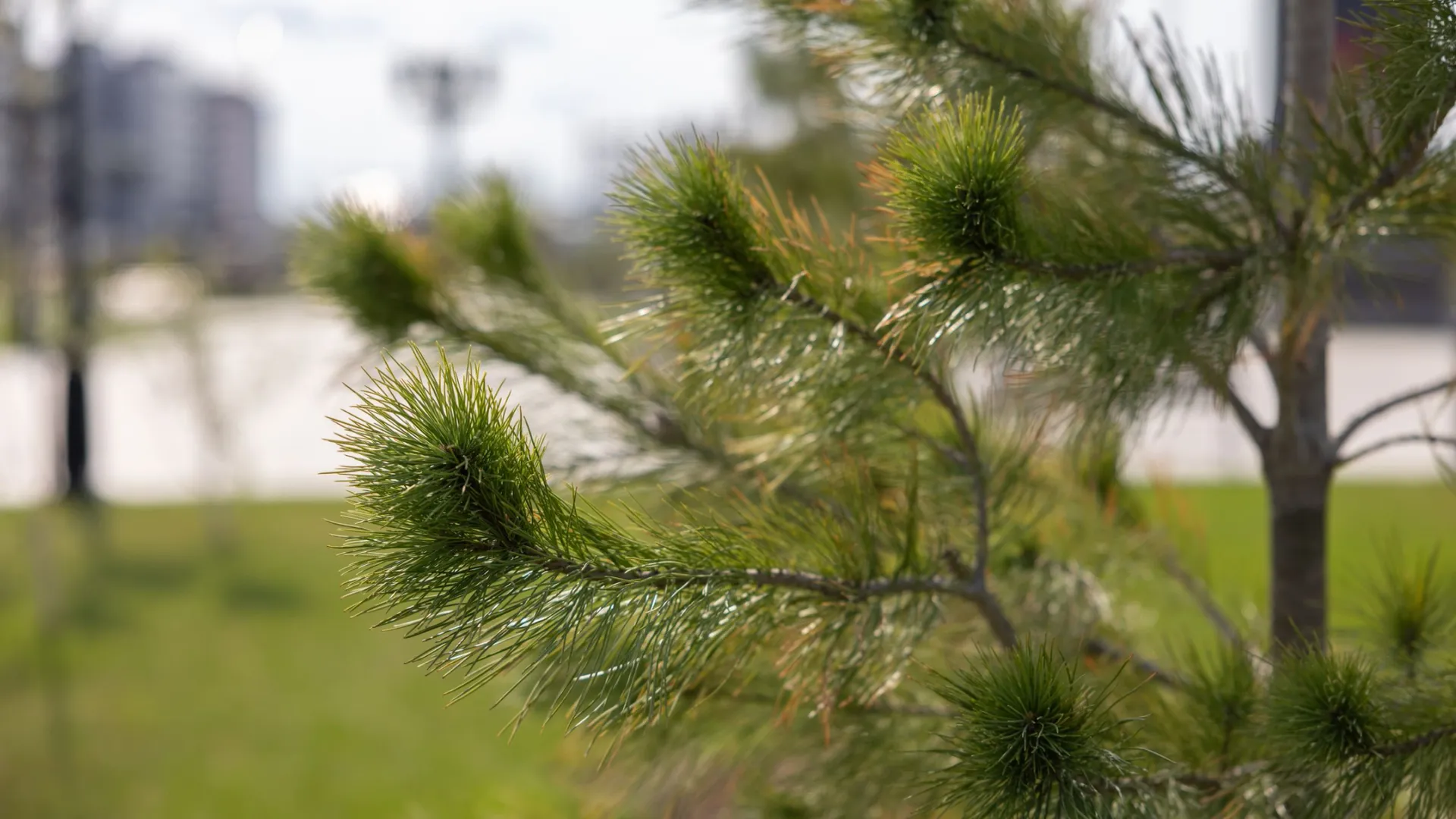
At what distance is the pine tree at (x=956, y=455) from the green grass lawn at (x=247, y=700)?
0.44 meters

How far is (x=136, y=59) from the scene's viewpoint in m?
23.0

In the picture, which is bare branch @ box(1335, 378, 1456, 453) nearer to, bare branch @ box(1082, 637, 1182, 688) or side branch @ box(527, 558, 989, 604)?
bare branch @ box(1082, 637, 1182, 688)

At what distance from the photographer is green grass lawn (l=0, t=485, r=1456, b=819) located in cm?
288

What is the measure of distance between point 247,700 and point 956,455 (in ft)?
11.2

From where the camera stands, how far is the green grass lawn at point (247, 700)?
288cm

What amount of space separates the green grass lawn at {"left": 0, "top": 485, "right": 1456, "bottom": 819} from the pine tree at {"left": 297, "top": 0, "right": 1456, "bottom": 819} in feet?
1.45

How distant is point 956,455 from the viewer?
861mm

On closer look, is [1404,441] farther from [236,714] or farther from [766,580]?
[236,714]

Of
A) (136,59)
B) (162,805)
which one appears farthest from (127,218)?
(162,805)

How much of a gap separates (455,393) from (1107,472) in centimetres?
77

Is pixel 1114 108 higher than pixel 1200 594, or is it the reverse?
pixel 1114 108

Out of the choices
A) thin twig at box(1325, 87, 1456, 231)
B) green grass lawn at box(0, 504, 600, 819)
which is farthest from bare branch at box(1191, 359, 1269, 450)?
green grass lawn at box(0, 504, 600, 819)

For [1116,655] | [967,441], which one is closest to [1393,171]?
[967,441]

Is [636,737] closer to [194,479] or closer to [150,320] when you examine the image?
[150,320]
